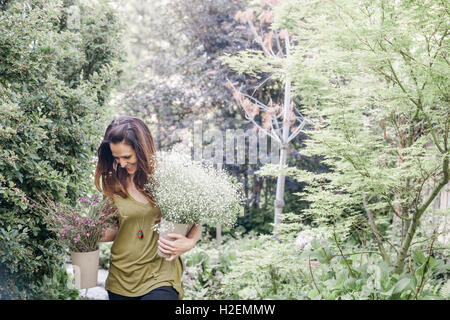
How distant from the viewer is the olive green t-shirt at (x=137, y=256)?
5.42 feet

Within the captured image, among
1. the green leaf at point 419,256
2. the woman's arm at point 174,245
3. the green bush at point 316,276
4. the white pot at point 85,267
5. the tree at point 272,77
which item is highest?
the tree at point 272,77

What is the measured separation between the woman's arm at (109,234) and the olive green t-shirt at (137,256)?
0.07ft

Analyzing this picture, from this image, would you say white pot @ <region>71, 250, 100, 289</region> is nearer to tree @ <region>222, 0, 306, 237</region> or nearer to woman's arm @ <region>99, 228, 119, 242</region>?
woman's arm @ <region>99, 228, 119, 242</region>

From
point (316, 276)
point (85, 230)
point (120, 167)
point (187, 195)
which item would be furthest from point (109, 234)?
point (316, 276)

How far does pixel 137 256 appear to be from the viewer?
1.67 meters

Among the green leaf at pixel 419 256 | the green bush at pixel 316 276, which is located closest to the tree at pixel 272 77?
the green bush at pixel 316 276

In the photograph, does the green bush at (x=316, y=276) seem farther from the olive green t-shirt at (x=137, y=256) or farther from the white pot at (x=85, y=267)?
the white pot at (x=85, y=267)

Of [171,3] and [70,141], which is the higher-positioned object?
[171,3]

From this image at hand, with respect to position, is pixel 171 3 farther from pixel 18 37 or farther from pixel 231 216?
pixel 231 216

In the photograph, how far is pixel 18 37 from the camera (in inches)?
71.7

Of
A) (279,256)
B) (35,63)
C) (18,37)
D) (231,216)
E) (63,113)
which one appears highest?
(18,37)

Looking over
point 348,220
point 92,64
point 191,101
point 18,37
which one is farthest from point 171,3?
point 348,220

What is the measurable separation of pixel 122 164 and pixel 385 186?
1.49m

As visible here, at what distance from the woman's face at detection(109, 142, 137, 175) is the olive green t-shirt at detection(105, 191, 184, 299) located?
0.13 metres
